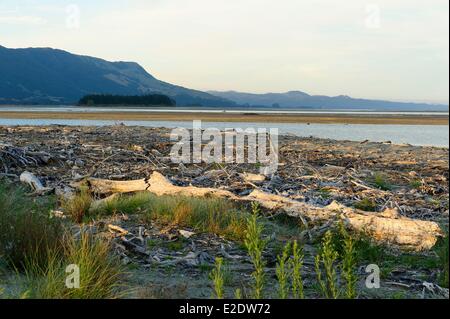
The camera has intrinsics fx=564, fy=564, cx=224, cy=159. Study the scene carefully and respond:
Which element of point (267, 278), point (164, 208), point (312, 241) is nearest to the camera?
point (267, 278)

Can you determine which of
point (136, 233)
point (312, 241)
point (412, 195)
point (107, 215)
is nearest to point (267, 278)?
point (312, 241)

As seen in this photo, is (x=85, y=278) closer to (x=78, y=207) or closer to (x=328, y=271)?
(x=328, y=271)

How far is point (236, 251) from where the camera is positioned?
23.5 ft

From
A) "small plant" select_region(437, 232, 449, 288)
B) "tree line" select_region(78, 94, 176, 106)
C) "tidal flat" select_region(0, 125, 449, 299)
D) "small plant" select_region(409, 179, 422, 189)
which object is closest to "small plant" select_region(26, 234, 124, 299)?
Result: "tidal flat" select_region(0, 125, 449, 299)

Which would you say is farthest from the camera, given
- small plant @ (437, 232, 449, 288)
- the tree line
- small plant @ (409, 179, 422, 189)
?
the tree line

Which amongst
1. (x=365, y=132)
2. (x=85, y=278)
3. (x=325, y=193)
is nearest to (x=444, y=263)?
(x=85, y=278)

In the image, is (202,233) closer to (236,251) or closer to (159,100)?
(236,251)

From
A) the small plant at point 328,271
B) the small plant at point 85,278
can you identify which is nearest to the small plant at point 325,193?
the small plant at point 328,271

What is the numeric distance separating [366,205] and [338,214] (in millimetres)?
2405

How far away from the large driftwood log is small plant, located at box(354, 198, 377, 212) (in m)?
1.27

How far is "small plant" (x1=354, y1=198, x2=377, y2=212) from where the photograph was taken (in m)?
9.80

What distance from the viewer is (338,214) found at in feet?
25.0

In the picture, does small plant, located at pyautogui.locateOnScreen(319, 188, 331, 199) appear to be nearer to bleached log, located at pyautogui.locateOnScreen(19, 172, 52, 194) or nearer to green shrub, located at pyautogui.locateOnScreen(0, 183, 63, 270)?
bleached log, located at pyautogui.locateOnScreen(19, 172, 52, 194)
